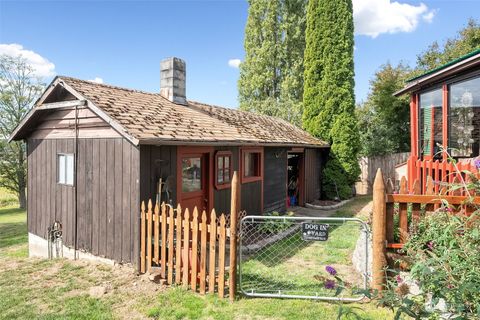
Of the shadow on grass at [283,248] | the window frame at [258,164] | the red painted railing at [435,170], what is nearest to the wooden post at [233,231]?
the shadow on grass at [283,248]

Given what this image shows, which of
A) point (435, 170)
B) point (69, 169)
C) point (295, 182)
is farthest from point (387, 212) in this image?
point (295, 182)

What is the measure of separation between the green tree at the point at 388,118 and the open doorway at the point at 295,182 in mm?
8000

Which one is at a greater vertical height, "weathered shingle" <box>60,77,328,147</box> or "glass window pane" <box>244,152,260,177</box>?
"weathered shingle" <box>60,77,328,147</box>

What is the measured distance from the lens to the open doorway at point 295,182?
46.1 ft

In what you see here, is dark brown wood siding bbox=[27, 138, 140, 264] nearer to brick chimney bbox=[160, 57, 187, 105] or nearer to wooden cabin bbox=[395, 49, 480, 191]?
brick chimney bbox=[160, 57, 187, 105]

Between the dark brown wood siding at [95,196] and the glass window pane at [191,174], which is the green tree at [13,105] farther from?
the glass window pane at [191,174]

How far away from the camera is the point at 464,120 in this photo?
7.73 m

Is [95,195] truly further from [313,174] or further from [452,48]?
[452,48]

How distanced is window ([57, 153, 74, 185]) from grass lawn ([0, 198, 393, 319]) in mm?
2092

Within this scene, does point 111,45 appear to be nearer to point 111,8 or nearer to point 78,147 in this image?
point 111,8

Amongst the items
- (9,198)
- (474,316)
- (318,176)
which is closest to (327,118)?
(318,176)

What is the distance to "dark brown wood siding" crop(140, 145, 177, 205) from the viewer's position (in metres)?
6.02

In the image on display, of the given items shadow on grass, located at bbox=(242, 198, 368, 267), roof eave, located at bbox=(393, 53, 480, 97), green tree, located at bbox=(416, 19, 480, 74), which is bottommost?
shadow on grass, located at bbox=(242, 198, 368, 267)

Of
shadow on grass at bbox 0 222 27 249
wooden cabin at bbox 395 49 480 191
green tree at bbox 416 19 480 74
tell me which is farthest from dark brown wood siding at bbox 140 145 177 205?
green tree at bbox 416 19 480 74
